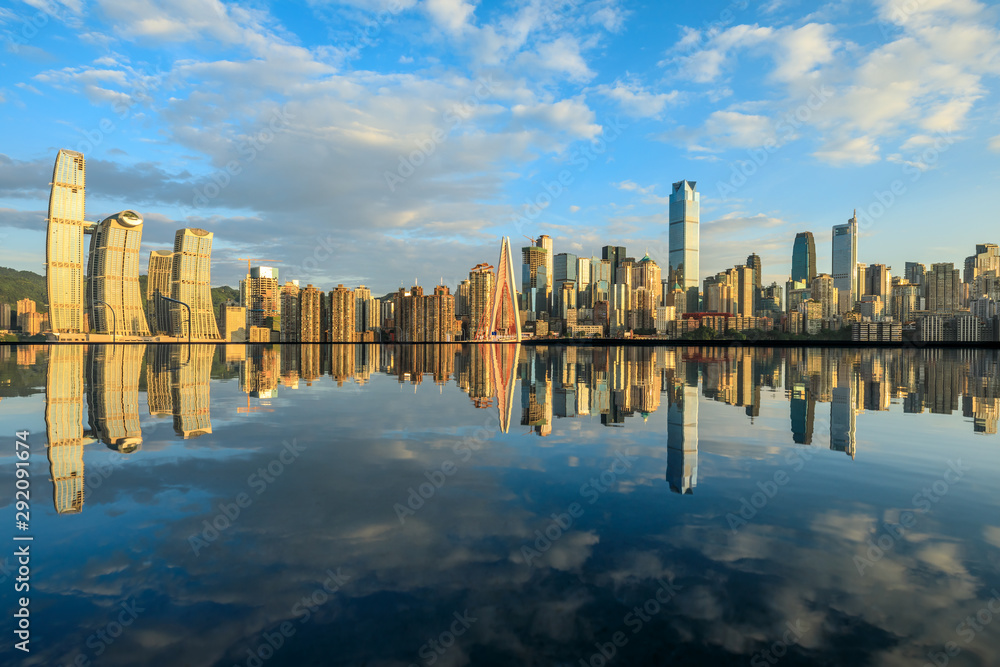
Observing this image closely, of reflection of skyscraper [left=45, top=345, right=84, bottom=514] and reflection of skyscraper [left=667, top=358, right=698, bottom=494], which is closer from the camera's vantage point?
reflection of skyscraper [left=45, top=345, right=84, bottom=514]

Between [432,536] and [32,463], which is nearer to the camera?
[432,536]

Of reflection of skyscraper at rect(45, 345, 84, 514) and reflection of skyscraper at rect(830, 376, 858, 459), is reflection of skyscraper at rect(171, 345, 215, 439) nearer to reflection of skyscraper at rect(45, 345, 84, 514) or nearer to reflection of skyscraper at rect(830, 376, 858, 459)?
reflection of skyscraper at rect(45, 345, 84, 514)

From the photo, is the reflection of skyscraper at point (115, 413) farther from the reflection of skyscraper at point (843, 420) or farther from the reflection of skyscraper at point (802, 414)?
the reflection of skyscraper at point (843, 420)

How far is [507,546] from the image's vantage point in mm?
8070

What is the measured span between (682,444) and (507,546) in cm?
985

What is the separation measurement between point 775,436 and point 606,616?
13.9m

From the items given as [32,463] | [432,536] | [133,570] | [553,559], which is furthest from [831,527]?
[32,463]

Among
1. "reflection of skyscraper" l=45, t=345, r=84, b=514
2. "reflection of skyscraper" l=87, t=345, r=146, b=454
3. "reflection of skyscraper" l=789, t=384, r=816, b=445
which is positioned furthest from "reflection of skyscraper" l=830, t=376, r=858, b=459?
"reflection of skyscraper" l=87, t=345, r=146, b=454

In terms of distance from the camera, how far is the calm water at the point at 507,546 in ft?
18.3

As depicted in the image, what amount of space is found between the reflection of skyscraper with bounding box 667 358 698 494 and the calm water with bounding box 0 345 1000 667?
0.44ft

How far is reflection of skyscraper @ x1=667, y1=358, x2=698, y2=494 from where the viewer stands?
1195cm

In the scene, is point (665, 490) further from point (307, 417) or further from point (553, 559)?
point (307, 417)

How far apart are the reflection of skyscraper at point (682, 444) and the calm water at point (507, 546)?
0.13 meters

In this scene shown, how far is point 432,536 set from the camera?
27.8 feet
